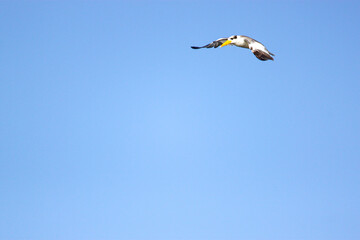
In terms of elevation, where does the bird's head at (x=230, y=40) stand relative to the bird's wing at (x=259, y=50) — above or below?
above

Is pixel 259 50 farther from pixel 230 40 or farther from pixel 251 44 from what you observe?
pixel 230 40

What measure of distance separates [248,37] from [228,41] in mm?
2667

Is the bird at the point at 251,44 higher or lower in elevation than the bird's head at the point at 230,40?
lower

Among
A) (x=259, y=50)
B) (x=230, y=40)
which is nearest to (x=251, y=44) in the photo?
(x=259, y=50)

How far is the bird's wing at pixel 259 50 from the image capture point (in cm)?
3527

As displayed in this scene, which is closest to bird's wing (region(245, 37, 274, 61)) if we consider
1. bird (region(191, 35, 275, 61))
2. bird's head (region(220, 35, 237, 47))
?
bird (region(191, 35, 275, 61))

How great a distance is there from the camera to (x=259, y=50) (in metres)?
36.5

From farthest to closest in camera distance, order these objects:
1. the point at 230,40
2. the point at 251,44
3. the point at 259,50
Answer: the point at 230,40 < the point at 251,44 < the point at 259,50

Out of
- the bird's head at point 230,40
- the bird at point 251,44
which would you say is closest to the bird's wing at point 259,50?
the bird at point 251,44

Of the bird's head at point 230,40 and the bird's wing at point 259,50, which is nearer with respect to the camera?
the bird's wing at point 259,50

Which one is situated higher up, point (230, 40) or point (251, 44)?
point (230, 40)

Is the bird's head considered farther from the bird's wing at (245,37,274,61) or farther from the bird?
the bird's wing at (245,37,274,61)

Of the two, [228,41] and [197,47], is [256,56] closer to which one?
[228,41]

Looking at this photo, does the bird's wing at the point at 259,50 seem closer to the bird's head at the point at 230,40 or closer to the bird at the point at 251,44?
the bird at the point at 251,44
